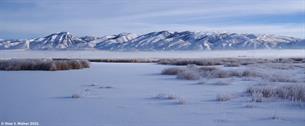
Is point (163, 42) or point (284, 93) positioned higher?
point (284, 93)

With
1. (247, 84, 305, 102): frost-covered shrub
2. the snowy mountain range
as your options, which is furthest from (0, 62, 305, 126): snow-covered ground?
the snowy mountain range

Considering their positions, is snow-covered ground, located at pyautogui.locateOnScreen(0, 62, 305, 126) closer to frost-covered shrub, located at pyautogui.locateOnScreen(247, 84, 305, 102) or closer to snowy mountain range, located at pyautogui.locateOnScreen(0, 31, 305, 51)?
frost-covered shrub, located at pyautogui.locateOnScreen(247, 84, 305, 102)

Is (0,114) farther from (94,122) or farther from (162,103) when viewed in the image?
(162,103)

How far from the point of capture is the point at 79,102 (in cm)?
1084

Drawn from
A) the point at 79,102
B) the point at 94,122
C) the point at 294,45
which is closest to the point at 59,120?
the point at 94,122

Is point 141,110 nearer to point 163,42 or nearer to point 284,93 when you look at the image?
point 284,93

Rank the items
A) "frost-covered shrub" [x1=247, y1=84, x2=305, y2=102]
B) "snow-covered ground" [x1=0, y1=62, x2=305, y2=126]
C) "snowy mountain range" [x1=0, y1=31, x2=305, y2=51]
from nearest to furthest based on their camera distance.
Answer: "snow-covered ground" [x1=0, y1=62, x2=305, y2=126]
"frost-covered shrub" [x1=247, y1=84, x2=305, y2=102]
"snowy mountain range" [x1=0, y1=31, x2=305, y2=51]

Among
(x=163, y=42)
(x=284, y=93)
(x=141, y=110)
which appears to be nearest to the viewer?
(x=141, y=110)

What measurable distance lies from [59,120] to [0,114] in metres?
1.38

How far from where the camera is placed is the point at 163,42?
13662 centimetres

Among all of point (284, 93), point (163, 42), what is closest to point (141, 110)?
point (284, 93)

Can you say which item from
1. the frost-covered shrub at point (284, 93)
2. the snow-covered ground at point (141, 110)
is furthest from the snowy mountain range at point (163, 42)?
the snow-covered ground at point (141, 110)

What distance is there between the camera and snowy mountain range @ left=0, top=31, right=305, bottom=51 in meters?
131

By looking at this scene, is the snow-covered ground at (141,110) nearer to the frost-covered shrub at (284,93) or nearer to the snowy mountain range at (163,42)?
the frost-covered shrub at (284,93)
